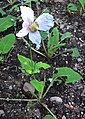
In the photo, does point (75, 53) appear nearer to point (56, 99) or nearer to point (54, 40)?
point (54, 40)

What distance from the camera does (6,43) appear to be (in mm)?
1667

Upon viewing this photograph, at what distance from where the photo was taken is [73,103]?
63.4 inches

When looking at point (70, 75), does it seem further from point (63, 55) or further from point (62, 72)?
point (63, 55)

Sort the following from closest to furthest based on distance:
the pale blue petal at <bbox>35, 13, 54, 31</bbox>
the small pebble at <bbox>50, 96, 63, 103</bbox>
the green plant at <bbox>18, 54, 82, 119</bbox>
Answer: the pale blue petal at <bbox>35, 13, 54, 31</bbox> < the green plant at <bbox>18, 54, 82, 119</bbox> < the small pebble at <bbox>50, 96, 63, 103</bbox>

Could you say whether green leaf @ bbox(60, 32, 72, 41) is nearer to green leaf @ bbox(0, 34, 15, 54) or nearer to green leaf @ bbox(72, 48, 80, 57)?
green leaf @ bbox(72, 48, 80, 57)

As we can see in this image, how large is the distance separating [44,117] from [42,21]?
1.37ft

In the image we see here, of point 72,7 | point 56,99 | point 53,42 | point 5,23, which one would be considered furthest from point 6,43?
point 72,7

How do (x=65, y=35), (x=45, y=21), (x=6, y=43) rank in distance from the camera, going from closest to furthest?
(x=45, y=21)
(x=6, y=43)
(x=65, y=35)

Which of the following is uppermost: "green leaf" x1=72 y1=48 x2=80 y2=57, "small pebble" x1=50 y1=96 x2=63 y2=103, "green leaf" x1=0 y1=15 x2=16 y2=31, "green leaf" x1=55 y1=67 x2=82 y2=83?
"green leaf" x1=0 y1=15 x2=16 y2=31

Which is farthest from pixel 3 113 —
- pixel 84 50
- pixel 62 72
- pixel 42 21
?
pixel 84 50

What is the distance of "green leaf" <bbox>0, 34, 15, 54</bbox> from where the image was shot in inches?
65.2

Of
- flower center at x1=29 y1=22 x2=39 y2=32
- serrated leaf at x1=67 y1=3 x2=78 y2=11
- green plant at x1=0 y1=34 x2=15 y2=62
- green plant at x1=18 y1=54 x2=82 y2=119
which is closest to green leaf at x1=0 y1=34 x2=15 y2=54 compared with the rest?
green plant at x1=0 y1=34 x2=15 y2=62

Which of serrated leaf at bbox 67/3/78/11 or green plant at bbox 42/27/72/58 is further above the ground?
serrated leaf at bbox 67/3/78/11

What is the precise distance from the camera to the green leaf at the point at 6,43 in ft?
5.43
